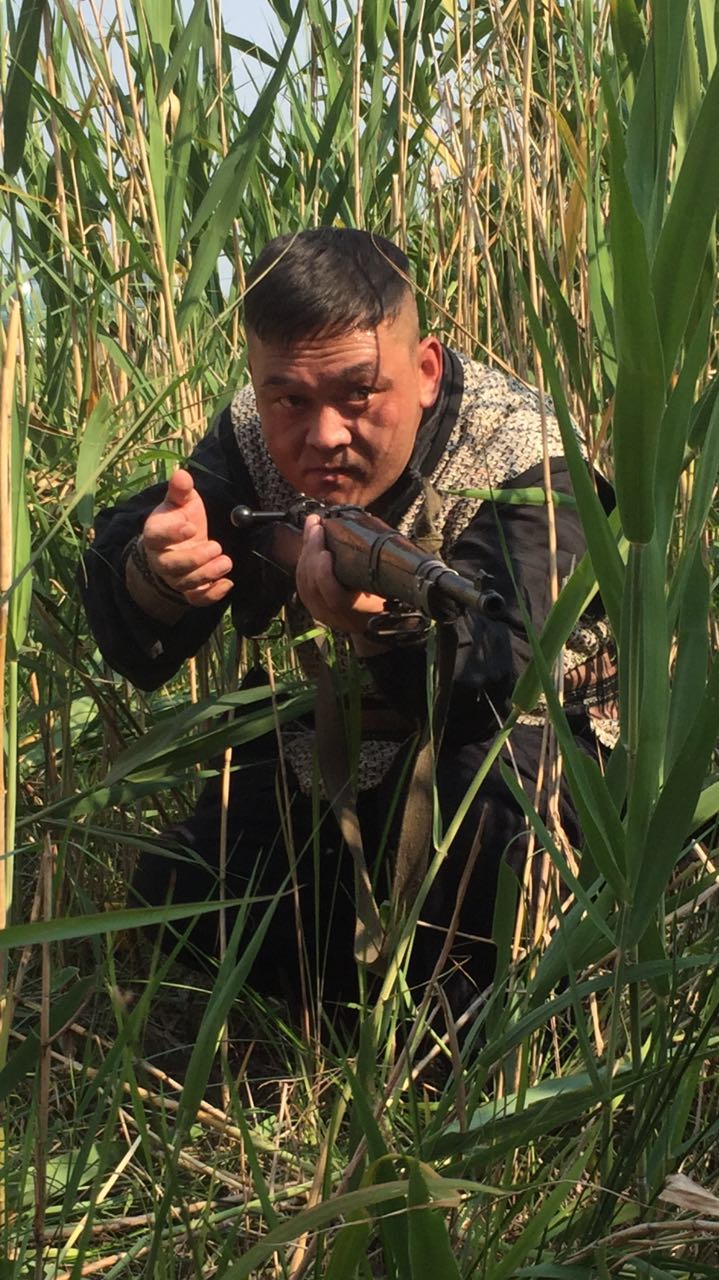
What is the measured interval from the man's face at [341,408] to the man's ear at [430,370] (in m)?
0.08

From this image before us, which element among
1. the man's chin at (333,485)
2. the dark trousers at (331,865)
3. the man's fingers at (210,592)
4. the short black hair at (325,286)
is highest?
the short black hair at (325,286)

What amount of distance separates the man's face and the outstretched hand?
0.14 metres

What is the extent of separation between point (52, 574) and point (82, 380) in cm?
30

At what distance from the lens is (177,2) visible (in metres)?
1.97

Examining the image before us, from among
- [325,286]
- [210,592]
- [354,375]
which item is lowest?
[210,592]

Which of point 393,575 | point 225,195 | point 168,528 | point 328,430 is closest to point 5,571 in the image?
point 393,575

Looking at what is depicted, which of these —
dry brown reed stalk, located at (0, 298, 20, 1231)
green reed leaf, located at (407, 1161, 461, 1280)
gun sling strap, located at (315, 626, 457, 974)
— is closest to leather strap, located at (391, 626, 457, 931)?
gun sling strap, located at (315, 626, 457, 974)

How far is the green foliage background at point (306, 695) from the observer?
0.98m

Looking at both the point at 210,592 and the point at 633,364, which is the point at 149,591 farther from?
the point at 633,364

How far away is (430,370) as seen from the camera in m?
1.96

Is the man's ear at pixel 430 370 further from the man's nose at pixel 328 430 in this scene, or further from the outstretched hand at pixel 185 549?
the outstretched hand at pixel 185 549

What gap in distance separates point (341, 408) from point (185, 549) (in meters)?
0.24

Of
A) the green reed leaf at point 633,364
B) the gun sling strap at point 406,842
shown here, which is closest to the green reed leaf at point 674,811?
the green reed leaf at point 633,364

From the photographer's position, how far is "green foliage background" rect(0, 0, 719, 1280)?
978 mm
